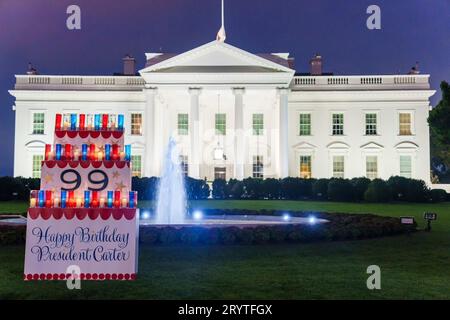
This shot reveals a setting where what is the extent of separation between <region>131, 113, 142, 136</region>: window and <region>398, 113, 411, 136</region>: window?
823 inches

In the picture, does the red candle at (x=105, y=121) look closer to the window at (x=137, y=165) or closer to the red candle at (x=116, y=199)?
the red candle at (x=116, y=199)

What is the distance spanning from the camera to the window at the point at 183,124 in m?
Answer: 42.0

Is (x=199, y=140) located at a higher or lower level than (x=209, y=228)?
higher

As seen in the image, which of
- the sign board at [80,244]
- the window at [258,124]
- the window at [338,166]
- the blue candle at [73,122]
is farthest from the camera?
the window at [258,124]

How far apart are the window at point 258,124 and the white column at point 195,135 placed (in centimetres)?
624

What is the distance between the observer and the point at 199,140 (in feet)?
124

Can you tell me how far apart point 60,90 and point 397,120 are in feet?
88.5

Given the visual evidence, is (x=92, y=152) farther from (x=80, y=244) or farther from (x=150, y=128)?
(x=150, y=128)

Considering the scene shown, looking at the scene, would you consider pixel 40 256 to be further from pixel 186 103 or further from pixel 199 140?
pixel 186 103

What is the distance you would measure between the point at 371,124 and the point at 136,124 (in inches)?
748

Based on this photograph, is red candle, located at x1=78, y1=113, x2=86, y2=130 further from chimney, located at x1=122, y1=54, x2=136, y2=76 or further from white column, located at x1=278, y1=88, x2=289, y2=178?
chimney, located at x1=122, y1=54, x2=136, y2=76

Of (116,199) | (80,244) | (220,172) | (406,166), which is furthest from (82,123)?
(406,166)

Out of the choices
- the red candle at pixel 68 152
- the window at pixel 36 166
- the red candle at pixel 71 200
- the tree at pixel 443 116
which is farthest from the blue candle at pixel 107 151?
the window at pixel 36 166

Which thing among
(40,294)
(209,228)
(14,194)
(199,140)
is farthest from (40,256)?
(199,140)
